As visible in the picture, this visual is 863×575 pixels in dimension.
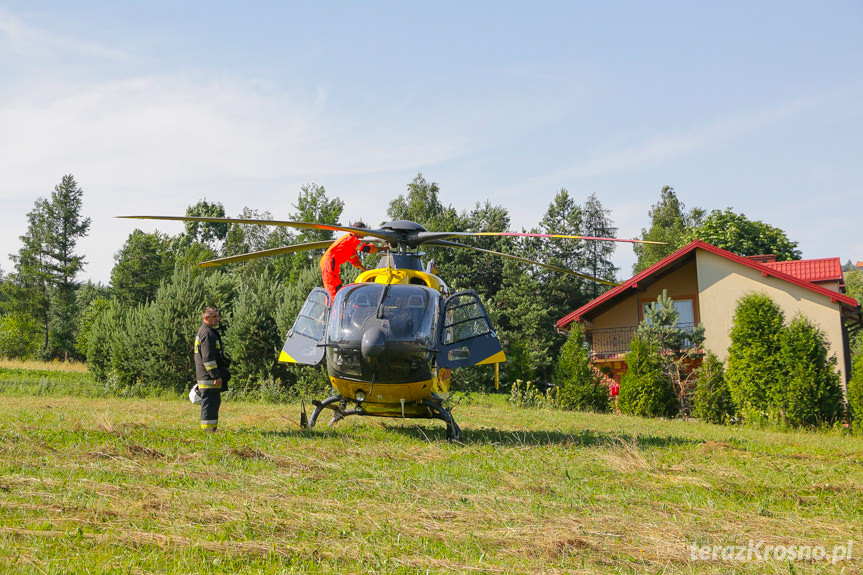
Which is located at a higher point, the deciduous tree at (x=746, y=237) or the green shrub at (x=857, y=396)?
the deciduous tree at (x=746, y=237)

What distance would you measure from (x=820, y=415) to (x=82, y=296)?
242ft

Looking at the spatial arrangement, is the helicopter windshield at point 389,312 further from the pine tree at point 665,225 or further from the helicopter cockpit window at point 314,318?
the pine tree at point 665,225

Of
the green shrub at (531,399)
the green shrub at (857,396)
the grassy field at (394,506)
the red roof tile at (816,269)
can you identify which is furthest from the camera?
the red roof tile at (816,269)

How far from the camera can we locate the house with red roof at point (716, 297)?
894 inches

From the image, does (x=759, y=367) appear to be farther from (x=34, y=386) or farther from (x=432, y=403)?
(x=34, y=386)

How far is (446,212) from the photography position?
4862 centimetres

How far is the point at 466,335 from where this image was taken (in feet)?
30.1

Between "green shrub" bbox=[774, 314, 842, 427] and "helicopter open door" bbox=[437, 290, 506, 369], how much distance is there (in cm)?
1222

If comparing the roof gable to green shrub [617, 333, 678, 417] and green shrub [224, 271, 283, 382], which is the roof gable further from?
green shrub [224, 271, 283, 382]

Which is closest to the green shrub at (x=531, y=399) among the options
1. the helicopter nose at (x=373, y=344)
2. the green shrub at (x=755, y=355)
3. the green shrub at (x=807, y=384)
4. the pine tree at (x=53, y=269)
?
the green shrub at (x=755, y=355)

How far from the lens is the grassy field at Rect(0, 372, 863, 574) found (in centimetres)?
359

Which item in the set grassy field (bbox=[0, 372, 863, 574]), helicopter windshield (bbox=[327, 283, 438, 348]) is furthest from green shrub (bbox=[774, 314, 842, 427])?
helicopter windshield (bbox=[327, 283, 438, 348])

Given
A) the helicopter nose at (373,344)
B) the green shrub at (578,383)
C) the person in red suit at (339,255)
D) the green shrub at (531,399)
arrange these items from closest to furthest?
the helicopter nose at (373,344) → the person in red suit at (339,255) → the green shrub at (578,383) → the green shrub at (531,399)

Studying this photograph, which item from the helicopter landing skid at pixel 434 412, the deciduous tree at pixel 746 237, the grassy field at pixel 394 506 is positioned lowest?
the grassy field at pixel 394 506
